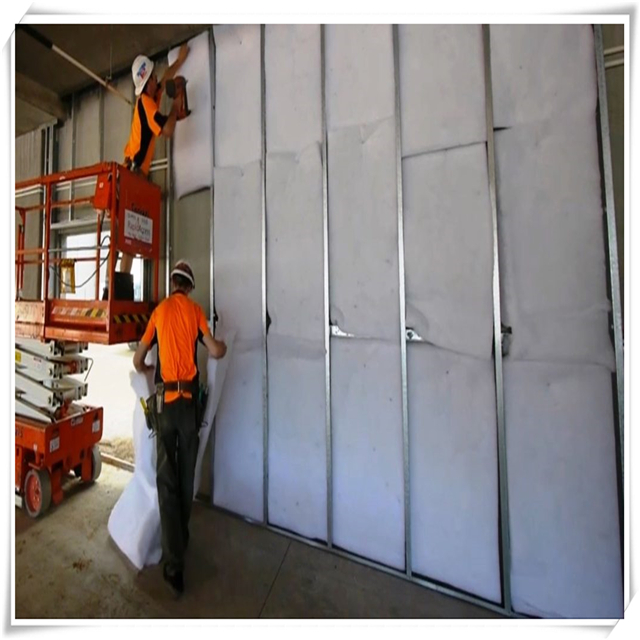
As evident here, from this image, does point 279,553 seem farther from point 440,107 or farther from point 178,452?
point 440,107

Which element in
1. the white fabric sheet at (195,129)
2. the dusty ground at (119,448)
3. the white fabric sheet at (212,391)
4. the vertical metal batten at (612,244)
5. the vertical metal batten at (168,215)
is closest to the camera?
the vertical metal batten at (612,244)

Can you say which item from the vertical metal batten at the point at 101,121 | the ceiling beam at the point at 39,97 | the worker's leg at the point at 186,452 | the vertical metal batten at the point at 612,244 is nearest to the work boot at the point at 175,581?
the worker's leg at the point at 186,452

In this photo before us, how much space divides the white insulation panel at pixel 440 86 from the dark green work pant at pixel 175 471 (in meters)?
1.79

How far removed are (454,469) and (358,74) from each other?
2153 millimetres

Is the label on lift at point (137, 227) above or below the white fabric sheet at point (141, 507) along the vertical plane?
above

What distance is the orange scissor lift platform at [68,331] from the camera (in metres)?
1.80

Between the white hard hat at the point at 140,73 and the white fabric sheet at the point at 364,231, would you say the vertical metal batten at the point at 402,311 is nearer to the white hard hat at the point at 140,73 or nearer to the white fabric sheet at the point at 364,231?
the white fabric sheet at the point at 364,231

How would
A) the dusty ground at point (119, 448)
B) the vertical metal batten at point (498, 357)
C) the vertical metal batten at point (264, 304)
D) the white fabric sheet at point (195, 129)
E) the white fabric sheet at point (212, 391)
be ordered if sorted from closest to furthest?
the vertical metal batten at point (498, 357), the white fabric sheet at point (212, 391), the vertical metal batten at point (264, 304), the white fabric sheet at point (195, 129), the dusty ground at point (119, 448)

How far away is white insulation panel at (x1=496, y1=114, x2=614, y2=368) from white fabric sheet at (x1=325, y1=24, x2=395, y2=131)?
0.67 meters

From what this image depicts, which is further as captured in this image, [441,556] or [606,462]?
[441,556]

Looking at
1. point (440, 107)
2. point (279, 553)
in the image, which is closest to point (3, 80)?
point (440, 107)

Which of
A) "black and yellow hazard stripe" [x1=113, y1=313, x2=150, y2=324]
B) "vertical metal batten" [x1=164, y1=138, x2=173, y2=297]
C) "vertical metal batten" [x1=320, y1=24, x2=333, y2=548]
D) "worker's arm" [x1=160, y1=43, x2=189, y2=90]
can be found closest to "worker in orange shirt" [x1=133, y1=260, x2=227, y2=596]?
"black and yellow hazard stripe" [x1=113, y1=313, x2=150, y2=324]

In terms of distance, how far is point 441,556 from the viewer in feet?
5.18
